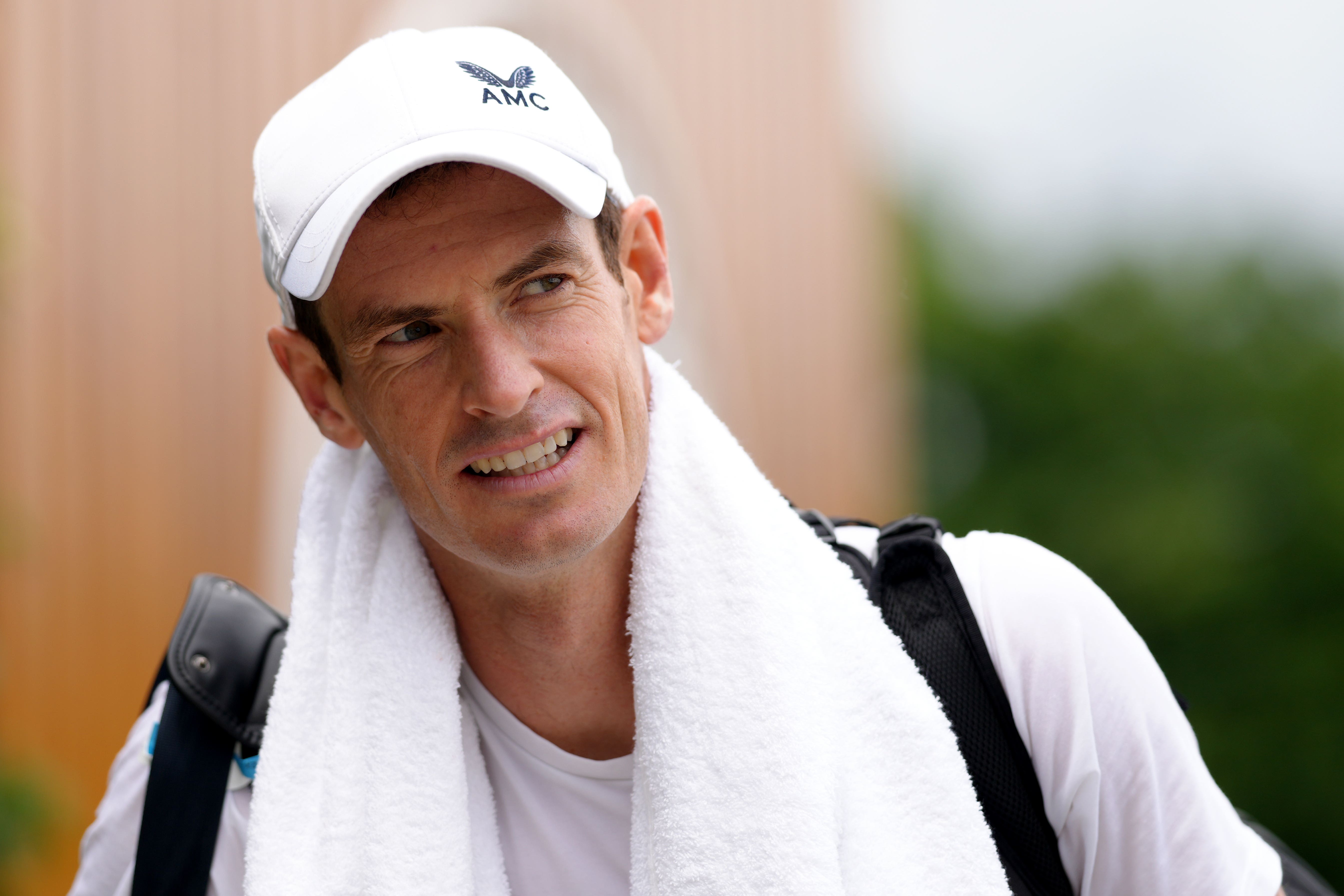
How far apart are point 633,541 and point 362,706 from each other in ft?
1.48

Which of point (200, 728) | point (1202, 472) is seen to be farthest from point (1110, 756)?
point (1202, 472)

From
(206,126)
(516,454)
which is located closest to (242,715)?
(516,454)

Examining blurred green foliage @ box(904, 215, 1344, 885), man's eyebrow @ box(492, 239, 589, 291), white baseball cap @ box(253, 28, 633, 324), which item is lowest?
blurred green foliage @ box(904, 215, 1344, 885)

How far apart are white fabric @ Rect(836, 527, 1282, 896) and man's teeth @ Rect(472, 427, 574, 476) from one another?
0.60 meters

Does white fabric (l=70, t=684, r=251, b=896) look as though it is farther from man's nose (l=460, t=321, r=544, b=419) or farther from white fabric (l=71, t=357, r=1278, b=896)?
man's nose (l=460, t=321, r=544, b=419)

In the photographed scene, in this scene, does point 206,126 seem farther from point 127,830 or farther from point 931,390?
point 931,390

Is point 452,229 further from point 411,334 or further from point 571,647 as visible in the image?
point 571,647

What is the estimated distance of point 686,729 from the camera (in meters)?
1.56

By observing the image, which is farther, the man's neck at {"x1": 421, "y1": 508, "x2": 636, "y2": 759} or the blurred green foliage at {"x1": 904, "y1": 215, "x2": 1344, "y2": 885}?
the blurred green foliage at {"x1": 904, "y1": 215, "x2": 1344, "y2": 885}

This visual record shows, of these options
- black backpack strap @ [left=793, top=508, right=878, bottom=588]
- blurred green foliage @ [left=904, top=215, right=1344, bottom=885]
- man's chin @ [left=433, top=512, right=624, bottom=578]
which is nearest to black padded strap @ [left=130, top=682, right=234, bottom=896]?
man's chin @ [left=433, top=512, right=624, bottom=578]

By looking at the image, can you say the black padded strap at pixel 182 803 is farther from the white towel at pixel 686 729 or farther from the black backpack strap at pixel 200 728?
the white towel at pixel 686 729

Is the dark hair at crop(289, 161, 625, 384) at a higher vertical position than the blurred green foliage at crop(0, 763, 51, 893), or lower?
higher

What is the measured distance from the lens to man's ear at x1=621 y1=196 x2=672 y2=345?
1810 millimetres

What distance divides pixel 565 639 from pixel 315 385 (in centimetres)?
54
